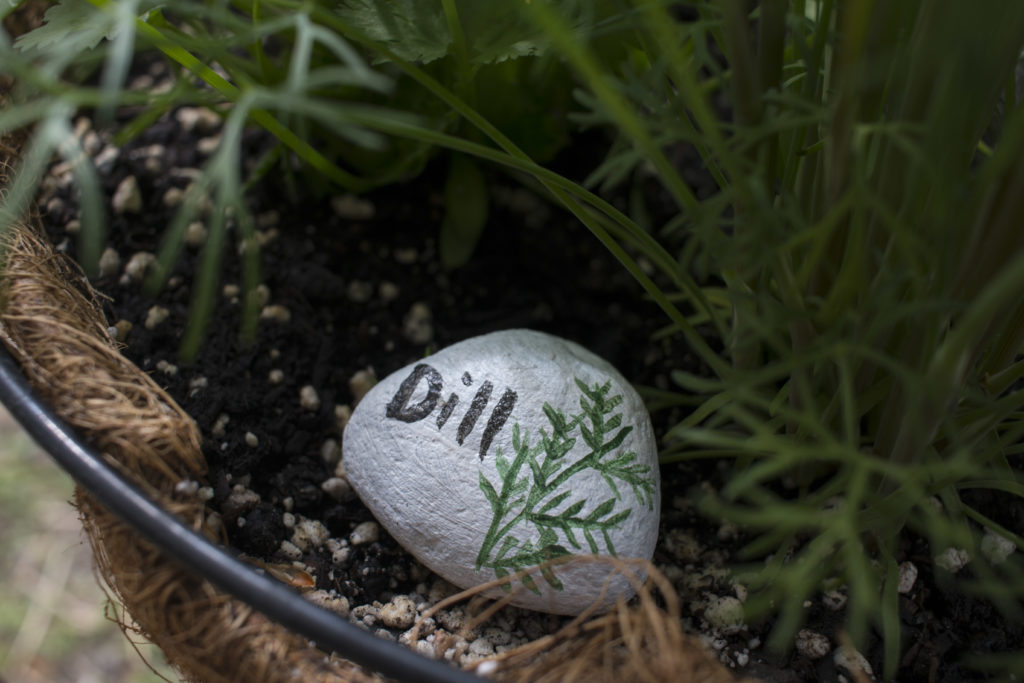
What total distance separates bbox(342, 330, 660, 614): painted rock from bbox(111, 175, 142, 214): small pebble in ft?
0.81

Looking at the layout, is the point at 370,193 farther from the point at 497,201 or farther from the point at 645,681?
the point at 645,681

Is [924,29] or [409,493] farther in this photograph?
[409,493]

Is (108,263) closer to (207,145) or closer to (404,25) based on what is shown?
(207,145)

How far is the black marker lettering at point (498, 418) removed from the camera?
45 cm

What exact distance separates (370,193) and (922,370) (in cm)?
41

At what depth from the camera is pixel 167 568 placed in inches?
14.3

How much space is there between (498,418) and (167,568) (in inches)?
6.9

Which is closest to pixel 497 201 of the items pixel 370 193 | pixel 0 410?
pixel 370 193

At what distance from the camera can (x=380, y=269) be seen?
2.02ft

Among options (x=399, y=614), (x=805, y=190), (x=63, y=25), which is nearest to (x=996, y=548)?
(x=805, y=190)

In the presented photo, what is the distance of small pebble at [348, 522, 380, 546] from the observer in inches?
19.4

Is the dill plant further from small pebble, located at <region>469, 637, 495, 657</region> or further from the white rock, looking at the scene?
small pebble, located at <region>469, 637, 495, 657</region>

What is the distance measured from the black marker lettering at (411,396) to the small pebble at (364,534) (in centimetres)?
8

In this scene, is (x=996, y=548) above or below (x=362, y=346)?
below
